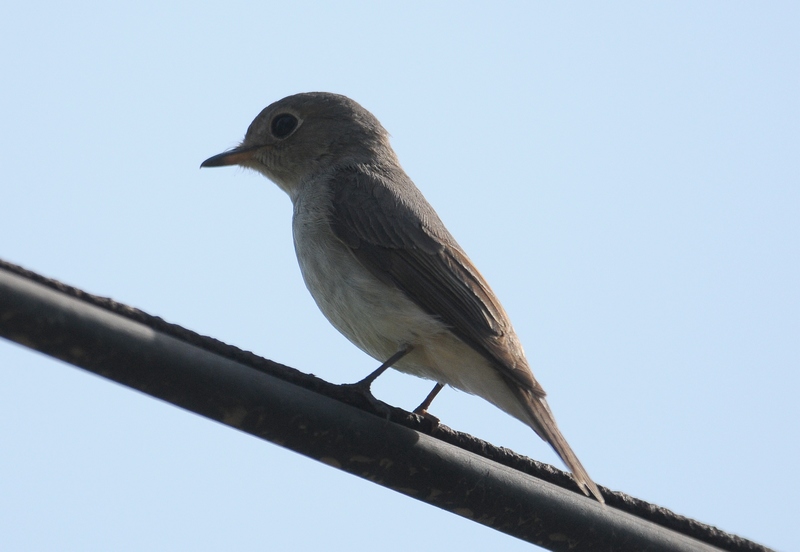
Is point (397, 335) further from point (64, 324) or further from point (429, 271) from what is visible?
point (64, 324)

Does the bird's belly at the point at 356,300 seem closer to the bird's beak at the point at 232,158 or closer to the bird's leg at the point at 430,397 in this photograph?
the bird's leg at the point at 430,397

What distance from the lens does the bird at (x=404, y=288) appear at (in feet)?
18.3

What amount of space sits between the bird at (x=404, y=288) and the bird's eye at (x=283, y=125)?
→ 22.0 inches

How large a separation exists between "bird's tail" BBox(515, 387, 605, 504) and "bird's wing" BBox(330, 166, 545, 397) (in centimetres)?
7

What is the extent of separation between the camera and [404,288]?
5949 millimetres

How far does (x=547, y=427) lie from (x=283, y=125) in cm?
392

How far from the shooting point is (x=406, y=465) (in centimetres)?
389

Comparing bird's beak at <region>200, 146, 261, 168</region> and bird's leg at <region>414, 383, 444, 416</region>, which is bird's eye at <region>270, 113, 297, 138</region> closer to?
bird's beak at <region>200, 146, 261, 168</region>

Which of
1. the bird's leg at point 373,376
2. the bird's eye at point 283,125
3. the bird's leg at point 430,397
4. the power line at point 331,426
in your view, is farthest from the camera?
the bird's eye at point 283,125

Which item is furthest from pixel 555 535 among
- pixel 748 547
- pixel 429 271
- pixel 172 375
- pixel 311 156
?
pixel 311 156

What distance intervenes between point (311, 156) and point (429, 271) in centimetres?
207

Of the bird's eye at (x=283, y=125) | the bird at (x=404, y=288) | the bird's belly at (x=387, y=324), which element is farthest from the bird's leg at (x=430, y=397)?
the bird's eye at (x=283, y=125)

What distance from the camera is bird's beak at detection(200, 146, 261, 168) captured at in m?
8.15

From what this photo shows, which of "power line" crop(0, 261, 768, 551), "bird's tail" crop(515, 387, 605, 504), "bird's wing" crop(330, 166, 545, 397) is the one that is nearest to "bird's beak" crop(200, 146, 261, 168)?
"bird's wing" crop(330, 166, 545, 397)
